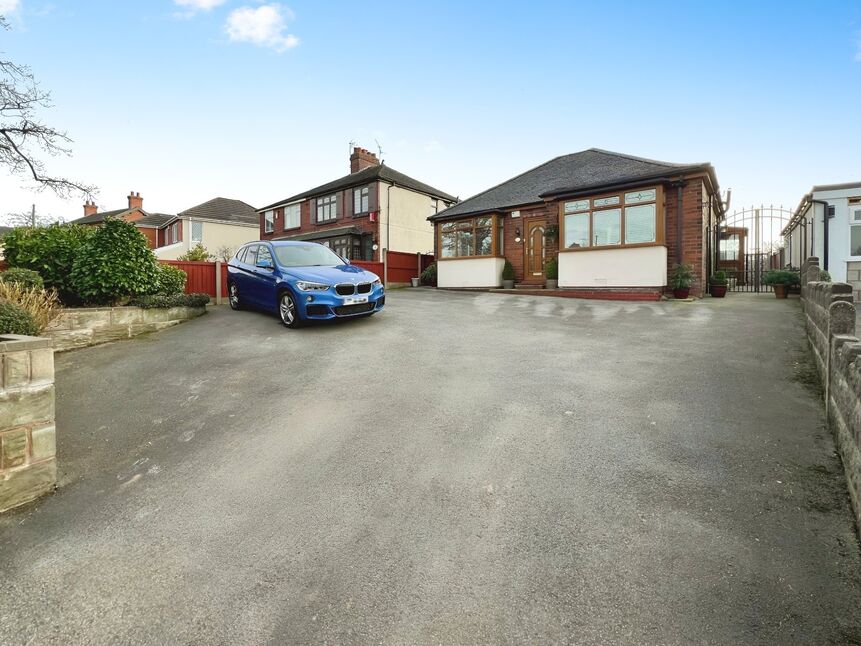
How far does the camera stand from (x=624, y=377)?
17.6ft

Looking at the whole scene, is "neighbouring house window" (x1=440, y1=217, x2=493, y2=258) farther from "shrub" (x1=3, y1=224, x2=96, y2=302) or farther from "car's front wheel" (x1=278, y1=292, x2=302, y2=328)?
"shrub" (x1=3, y1=224, x2=96, y2=302)

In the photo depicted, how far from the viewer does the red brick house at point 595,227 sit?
1343 centimetres

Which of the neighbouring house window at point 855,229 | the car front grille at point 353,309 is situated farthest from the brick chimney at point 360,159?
the neighbouring house window at point 855,229

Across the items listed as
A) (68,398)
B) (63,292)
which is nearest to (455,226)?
(63,292)

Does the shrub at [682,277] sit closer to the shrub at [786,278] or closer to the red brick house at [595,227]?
the red brick house at [595,227]

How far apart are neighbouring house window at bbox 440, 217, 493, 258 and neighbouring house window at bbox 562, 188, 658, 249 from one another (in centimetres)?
400

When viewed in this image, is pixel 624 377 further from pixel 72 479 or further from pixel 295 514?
pixel 72 479

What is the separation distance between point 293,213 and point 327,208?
366 centimetres

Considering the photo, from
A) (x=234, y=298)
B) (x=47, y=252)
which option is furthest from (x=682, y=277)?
(x=47, y=252)

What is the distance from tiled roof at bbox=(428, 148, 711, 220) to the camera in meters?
Result: 14.2

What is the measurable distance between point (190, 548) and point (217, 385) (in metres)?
3.21

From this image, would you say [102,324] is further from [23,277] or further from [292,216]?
[292,216]

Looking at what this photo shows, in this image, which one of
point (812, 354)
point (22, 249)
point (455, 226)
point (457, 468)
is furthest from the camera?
point (455, 226)

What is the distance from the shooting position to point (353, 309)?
8617 millimetres
